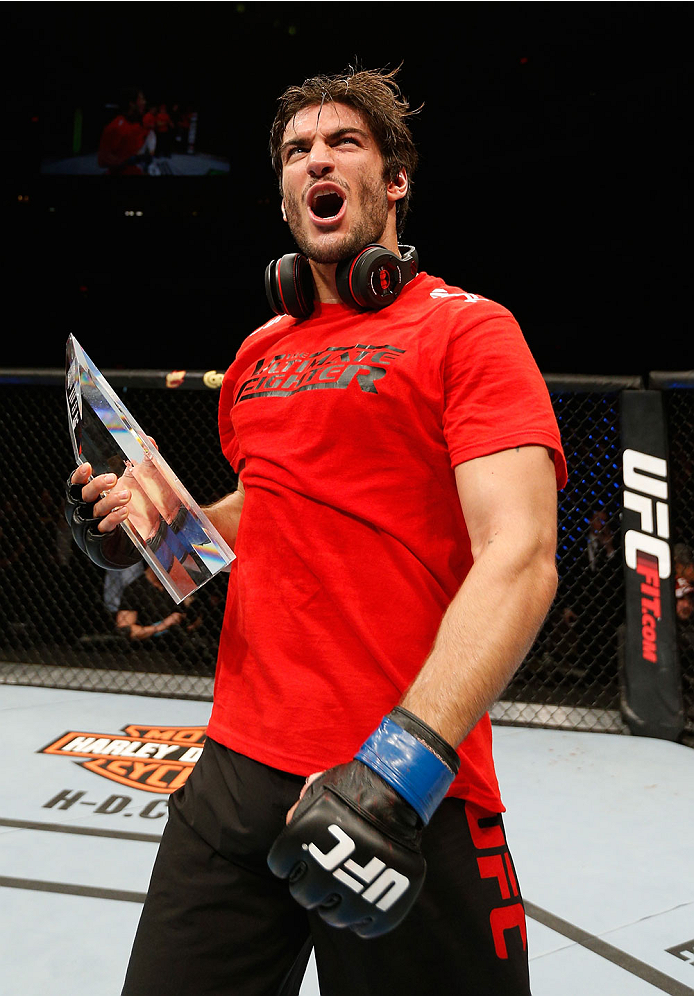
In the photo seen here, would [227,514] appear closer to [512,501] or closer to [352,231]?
[352,231]

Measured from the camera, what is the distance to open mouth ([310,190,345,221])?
3.53 ft

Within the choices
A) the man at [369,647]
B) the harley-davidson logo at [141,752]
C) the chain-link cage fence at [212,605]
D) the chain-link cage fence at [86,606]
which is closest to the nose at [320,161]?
the man at [369,647]

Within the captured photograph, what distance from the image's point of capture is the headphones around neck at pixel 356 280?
3.25 feet

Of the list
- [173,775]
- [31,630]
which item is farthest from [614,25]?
[173,775]

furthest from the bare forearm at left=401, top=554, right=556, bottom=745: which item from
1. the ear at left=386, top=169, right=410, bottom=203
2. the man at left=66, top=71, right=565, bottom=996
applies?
the ear at left=386, top=169, right=410, bottom=203

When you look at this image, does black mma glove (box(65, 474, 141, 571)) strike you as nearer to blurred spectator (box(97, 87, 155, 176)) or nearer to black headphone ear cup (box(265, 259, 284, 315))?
black headphone ear cup (box(265, 259, 284, 315))

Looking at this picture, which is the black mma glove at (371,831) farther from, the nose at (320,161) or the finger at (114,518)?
the nose at (320,161)

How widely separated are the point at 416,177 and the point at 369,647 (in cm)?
809

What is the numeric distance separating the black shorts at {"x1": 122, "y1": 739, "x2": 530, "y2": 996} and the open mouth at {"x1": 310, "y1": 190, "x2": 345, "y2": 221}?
72 centimetres

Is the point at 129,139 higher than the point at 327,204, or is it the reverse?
the point at 327,204

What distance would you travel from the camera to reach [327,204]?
1.10 meters

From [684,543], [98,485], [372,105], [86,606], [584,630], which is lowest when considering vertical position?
[86,606]

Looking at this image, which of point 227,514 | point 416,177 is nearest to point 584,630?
point 227,514

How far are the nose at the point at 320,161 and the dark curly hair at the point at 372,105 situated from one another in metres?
0.08
